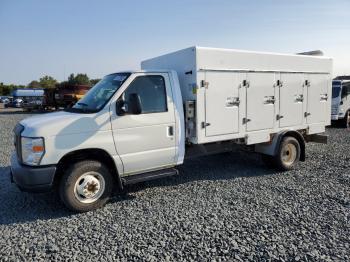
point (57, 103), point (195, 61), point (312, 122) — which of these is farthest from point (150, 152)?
point (57, 103)

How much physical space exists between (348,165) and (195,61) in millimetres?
4924

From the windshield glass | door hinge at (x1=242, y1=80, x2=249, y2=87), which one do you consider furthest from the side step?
the windshield glass

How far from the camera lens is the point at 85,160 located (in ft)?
16.1

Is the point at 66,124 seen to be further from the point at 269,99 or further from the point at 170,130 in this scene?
the point at 269,99

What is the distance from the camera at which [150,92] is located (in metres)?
5.36

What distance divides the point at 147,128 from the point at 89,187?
140 centimetres

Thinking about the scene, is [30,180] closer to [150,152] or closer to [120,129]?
[120,129]

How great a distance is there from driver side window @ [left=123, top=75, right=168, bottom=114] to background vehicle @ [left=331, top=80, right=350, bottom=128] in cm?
1263

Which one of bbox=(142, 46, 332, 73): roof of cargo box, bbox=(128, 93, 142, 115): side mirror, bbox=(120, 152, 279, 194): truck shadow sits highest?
bbox=(142, 46, 332, 73): roof of cargo box

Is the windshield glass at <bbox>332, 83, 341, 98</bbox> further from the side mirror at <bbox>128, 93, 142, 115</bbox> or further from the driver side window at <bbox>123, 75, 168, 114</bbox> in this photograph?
the side mirror at <bbox>128, 93, 142, 115</bbox>

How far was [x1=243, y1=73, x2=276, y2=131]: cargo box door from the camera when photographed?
21.1ft

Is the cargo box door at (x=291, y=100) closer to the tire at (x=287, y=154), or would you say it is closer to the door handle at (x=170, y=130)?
the tire at (x=287, y=154)

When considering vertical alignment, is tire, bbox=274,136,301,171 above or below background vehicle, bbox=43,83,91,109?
below

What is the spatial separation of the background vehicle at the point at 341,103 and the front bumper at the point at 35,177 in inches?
570
